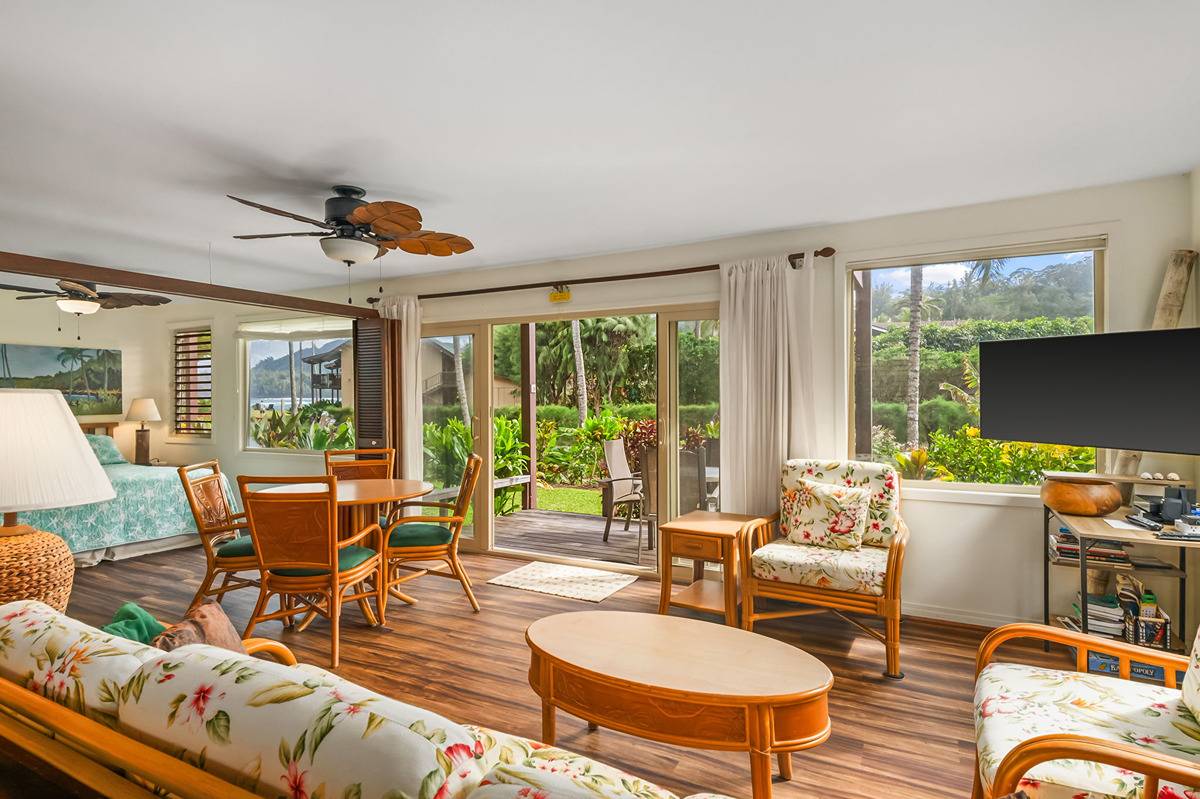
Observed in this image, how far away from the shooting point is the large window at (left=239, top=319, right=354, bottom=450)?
6.64 meters

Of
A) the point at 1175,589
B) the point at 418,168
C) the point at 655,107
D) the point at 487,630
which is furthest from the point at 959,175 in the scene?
the point at 487,630

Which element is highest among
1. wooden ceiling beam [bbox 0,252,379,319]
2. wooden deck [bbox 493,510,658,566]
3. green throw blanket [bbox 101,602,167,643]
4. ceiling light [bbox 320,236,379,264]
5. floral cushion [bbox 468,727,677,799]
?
ceiling light [bbox 320,236,379,264]

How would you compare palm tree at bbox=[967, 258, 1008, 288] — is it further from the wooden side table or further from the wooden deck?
the wooden deck

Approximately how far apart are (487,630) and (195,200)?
2.92 metres

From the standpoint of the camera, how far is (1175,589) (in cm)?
331

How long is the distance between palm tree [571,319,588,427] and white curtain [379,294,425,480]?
3.13 meters

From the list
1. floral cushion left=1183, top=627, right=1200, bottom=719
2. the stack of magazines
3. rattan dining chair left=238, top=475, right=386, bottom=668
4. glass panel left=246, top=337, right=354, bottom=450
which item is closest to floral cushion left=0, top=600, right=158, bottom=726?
rattan dining chair left=238, top=475, right=386, bottom=668

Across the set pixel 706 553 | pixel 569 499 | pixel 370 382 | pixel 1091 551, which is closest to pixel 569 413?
pixel 569 499

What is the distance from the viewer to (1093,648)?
187 cm

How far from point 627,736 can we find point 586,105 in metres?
2.46

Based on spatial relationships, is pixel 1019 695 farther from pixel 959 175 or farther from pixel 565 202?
pixel 565 202

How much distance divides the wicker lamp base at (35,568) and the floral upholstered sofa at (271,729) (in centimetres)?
80

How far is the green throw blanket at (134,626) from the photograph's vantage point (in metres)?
1.63

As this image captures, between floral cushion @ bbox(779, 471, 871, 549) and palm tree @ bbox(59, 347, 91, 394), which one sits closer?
floral cushion @ bbox(779, 471, 871, 549)
